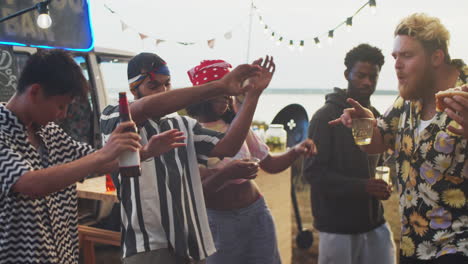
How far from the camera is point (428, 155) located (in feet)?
6.22

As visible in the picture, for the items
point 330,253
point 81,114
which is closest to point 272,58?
point 330,253

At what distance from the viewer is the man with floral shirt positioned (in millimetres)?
1824

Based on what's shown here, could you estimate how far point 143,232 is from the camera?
6.37 ft

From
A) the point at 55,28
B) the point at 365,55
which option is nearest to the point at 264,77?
the point at 365,55

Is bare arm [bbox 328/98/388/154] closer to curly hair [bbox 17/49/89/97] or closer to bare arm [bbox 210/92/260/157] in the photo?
bare arm [bbox 210/92/260/157]

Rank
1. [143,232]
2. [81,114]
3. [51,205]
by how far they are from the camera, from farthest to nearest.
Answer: [81,114] < [143,232] < [51,205]

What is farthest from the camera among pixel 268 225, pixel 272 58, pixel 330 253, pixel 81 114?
pixel 81 114

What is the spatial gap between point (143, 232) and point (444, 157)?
128 centimetres

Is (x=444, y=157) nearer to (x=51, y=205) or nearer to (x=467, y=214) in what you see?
(x=467, y=214)

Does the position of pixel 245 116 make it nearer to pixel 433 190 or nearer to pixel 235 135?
pixel 235 135

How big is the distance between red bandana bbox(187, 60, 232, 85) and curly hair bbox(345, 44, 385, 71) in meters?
0.93

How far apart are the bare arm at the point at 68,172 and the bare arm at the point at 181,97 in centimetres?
25

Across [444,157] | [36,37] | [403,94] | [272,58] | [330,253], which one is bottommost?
[330,253]

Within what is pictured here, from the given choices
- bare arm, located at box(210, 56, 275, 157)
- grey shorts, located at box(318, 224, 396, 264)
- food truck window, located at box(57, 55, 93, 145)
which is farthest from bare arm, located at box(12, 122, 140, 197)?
food truck window, located at box(57, 55, 93, 145)
